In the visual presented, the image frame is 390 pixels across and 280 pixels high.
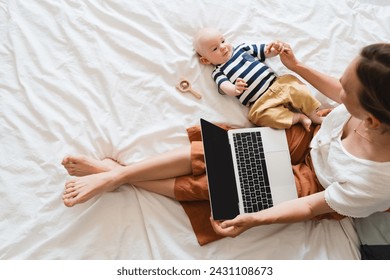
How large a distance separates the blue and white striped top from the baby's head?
23 millimetres

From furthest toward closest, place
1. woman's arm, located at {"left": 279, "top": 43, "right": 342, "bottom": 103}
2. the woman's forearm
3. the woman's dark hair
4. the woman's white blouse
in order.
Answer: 1. woman's arm, located at {"left": 279, "top": 43, "right": 342, "bottom": 103}
2. the woman's forearm
3. the woman's white blouse
4. the woman's dark hair

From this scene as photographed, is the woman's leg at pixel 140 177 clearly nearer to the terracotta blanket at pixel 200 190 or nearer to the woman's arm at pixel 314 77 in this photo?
the terracotta blanket at pixel 200 190

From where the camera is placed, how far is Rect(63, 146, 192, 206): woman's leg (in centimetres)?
113

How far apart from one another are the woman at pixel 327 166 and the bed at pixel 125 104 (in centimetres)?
6

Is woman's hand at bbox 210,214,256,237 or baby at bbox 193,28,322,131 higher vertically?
baby at bbox 193,28,322,131

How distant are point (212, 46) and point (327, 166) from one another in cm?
54

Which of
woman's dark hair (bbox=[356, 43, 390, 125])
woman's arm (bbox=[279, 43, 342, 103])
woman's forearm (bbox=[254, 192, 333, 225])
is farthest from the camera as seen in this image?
woman's arm (bbox=[279, 43, 342, 103])

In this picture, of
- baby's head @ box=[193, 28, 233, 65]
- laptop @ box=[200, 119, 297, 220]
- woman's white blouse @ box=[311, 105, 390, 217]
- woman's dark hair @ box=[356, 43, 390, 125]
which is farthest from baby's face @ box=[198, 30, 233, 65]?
woman's dark hair @ box=[356, 43, 390, 125]

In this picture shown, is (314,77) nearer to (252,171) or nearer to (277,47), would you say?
(277,47)

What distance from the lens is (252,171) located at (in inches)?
45.8

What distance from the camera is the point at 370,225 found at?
1.15 metres

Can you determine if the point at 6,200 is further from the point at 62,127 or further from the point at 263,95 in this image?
the point at 263,95

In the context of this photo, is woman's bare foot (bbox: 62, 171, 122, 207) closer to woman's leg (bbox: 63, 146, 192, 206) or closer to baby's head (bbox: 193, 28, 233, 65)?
woman's leg (bbox: 63, 146, 192, 206)
